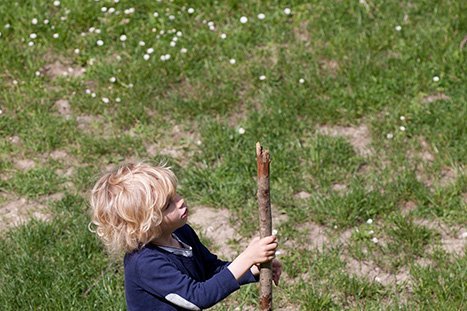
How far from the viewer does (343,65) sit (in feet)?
22.0

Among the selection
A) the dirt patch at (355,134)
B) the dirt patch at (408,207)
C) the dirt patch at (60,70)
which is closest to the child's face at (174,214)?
the dirt patch at (408,207)

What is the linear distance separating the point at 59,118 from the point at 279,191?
1704 millimetres

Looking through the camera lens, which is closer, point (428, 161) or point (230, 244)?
point (230, 244)

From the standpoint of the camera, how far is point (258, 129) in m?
6.23

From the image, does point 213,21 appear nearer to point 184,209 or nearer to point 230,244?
point 230,244

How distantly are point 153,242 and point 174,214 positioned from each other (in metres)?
0.16

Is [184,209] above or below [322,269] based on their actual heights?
above

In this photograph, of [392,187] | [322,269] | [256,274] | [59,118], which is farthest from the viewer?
[59,118]

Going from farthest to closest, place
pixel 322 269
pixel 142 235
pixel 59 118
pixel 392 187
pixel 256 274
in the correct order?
pixel 59 118, pixel 392 187, pixel 322 269, pixel 256 274, pixel 142 235

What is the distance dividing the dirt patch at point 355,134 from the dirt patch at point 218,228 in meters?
1.00

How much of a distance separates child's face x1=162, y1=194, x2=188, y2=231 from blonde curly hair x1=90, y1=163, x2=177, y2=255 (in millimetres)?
24

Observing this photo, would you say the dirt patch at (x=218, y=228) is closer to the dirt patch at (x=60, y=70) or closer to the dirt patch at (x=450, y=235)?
the dirt patch at (x=450, y=235)

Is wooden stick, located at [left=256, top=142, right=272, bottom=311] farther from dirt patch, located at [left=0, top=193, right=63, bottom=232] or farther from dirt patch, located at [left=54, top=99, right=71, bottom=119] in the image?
dirt patch, located at [left=54, top=99, right=71, bottom=119]

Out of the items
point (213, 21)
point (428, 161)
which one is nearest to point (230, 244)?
point (428, 161)
